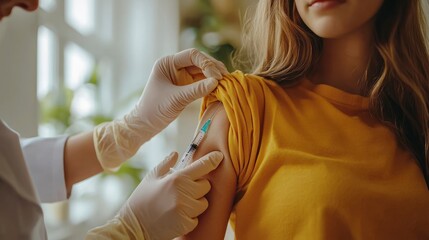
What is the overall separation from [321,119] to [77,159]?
770 millimetres

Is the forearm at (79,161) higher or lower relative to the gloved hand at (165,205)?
lower

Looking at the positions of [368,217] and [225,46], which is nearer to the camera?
[368,217]

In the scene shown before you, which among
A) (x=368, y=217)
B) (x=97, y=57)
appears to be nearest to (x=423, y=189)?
(x=368, y=217)

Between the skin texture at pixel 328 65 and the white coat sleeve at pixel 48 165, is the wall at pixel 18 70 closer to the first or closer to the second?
the white coat sleeve at pixel 48 165

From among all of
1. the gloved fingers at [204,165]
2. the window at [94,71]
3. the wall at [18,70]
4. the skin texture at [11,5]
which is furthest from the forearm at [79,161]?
the skin texture at [11,5]

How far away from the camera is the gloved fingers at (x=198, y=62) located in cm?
137

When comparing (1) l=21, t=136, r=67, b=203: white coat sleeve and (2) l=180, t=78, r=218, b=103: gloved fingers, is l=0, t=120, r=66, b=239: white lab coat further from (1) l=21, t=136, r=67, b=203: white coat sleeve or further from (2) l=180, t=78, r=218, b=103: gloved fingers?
(1) l=21, t=136, r=67, b=203: white coat sleeve

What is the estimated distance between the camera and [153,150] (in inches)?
151

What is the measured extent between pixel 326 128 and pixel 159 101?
0.51 m

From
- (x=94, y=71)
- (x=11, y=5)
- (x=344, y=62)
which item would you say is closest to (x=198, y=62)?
(x=344, y=62)

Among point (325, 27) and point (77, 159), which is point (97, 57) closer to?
point (77, 159)

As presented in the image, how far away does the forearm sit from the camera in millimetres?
1650

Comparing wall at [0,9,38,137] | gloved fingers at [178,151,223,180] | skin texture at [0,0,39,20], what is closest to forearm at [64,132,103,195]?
wall at [0,9,38,137]

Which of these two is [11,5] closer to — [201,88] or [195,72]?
[201,88]
